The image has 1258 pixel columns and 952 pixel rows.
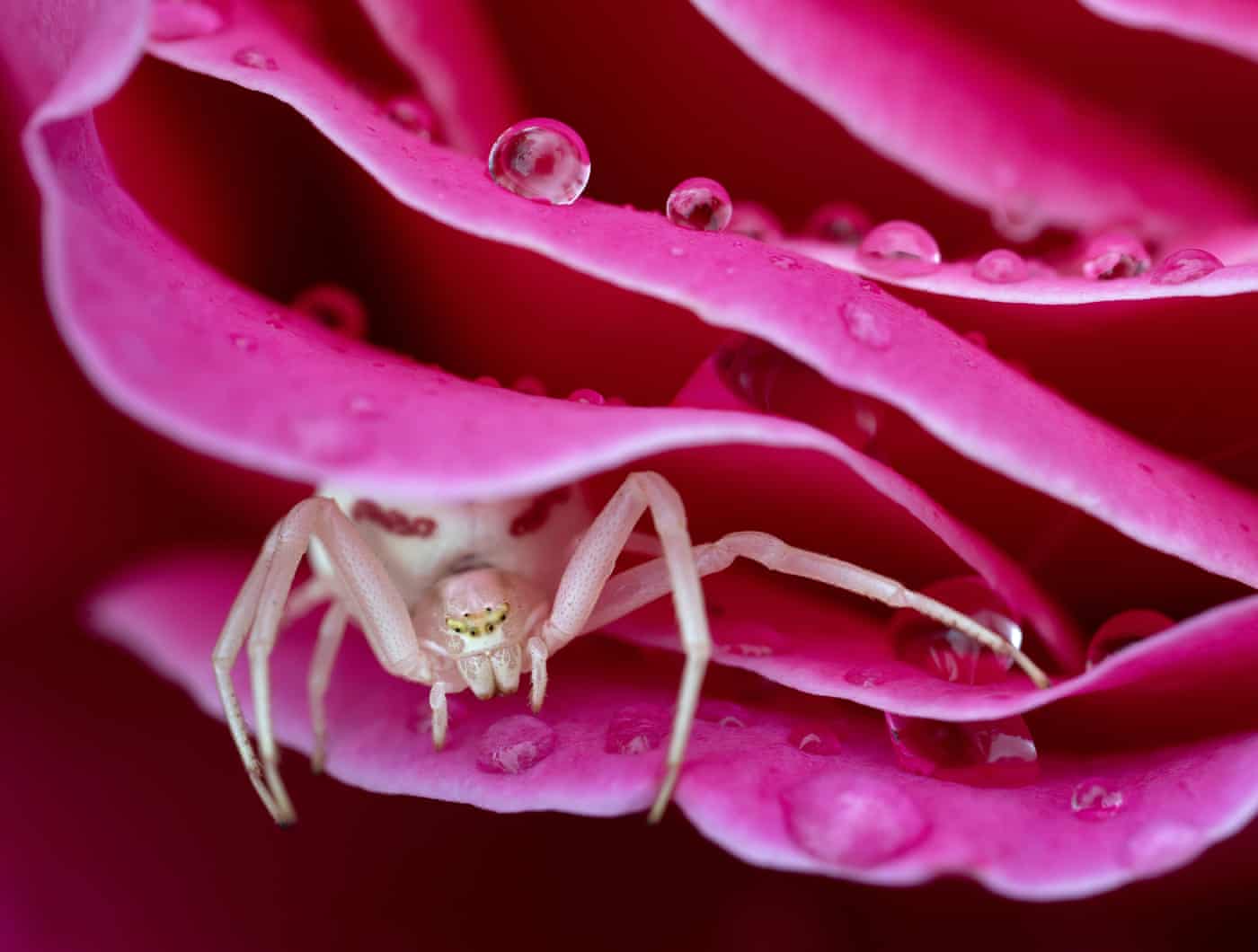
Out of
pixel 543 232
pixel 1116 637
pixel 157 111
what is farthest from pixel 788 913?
pixel 157 111

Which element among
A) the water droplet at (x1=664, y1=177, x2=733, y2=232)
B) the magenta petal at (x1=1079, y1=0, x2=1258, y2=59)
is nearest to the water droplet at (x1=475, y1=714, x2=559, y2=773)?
the water droplet at (x1=664, y1=177, x2=733, y2=232)

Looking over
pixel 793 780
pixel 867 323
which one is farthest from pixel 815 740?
pixel 867 323

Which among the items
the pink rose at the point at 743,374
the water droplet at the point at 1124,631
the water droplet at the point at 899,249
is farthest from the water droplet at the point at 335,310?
the water droplet at the point at 1124,631

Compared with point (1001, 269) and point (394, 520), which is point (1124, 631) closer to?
point (1001, 269)

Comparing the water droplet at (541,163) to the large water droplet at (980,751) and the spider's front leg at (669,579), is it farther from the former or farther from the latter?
the large water droplet at (980,751)

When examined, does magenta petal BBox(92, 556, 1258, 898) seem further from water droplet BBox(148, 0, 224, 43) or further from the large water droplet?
water droplet BBox(148, 0, 224, 43)

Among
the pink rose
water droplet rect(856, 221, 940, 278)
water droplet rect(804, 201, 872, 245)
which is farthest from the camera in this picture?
water droplet rect(804, 201, 872, 245)
